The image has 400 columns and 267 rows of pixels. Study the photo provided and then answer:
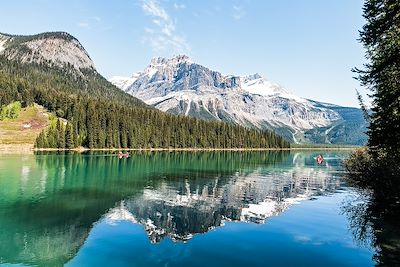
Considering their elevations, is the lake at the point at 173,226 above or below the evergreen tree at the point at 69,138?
below

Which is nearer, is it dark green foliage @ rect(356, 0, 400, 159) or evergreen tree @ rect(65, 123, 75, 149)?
dark green foliage @ rect(356, 0, 400, 159)

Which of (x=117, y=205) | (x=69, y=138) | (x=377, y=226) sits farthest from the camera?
Answer: (x=69, y=138)

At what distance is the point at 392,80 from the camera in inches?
1516

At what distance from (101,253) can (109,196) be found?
25.0 meters

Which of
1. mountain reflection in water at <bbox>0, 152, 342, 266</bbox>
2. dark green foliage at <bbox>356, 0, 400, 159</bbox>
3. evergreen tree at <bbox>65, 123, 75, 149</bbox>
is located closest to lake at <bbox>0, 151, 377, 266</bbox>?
mountain reflection in water at <bbox>0, 152, 342, 266</bbox>

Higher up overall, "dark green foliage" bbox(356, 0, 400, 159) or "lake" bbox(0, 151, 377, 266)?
"dark green foliage" bbox(356, 0, 400, 159)

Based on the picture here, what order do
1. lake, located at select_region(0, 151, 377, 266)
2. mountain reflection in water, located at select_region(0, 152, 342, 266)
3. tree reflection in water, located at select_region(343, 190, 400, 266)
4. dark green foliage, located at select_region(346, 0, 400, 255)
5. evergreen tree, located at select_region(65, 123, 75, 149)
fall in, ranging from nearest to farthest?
1. lake, located at select_region(0, 151, 377, 266)
2. tree reflection in water, located at select_region(343, 190, 400, 266)
3. mountain reflection in water, located at select_region(0, 152, 342, 266)
4. dark green foliage, located at select_region(346, 0, 400, 255)
5. evergreen tree, located at select_region(65, 123, 75, 149)

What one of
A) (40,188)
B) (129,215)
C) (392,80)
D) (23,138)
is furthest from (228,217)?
(23,138)

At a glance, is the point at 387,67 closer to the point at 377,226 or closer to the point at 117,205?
the point at 377,226

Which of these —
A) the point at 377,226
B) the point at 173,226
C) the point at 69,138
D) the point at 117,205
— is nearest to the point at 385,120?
the point at 377,226

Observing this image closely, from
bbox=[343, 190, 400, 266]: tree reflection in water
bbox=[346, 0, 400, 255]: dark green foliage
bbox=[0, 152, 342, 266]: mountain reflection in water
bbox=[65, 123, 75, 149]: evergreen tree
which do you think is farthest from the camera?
bbox=[65, 123, 75, 149]: evergreen tree

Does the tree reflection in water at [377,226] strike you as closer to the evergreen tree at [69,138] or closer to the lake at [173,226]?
the lake at [173,226]

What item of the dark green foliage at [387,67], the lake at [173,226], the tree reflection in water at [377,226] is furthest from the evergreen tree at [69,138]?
the dark green foliage at [387,67]

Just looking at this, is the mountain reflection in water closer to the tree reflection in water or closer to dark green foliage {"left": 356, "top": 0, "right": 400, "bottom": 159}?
the tree reflection in water
